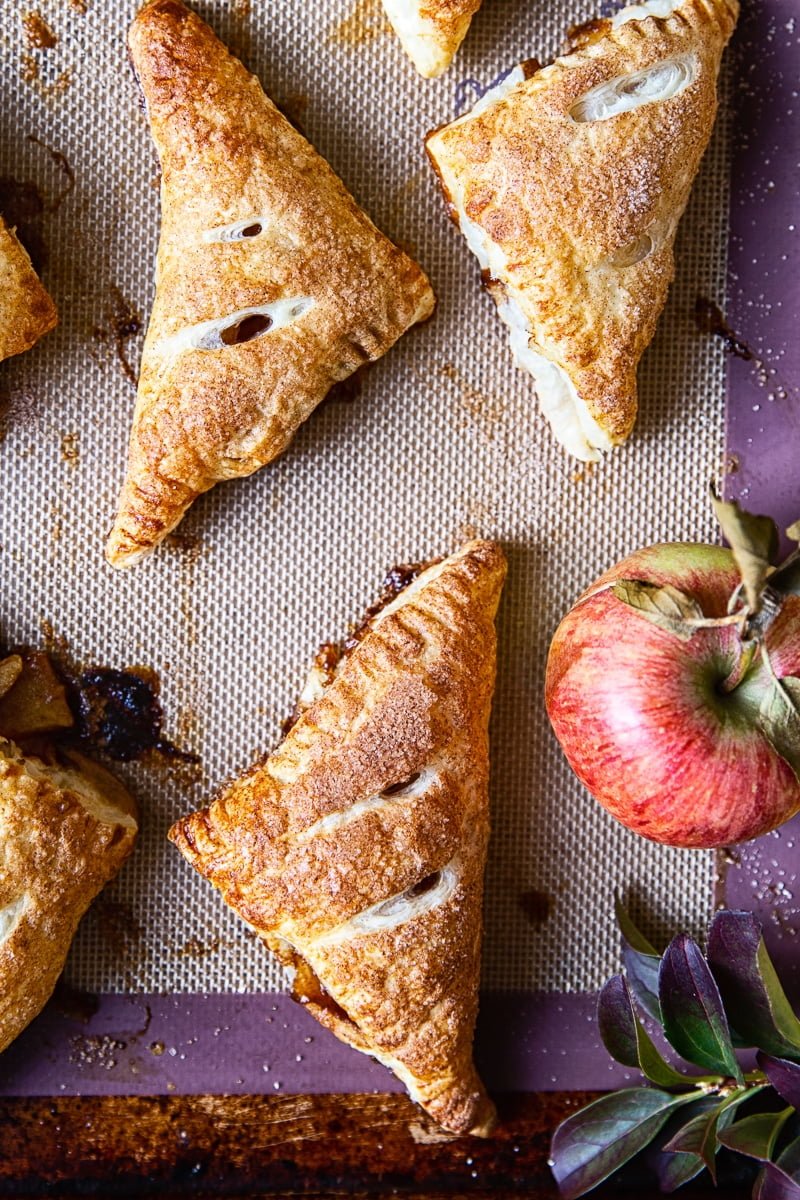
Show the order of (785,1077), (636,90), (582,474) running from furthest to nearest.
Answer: (582,474) → (636,90) → (785,1077)

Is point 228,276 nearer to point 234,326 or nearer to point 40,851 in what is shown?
point 234,326

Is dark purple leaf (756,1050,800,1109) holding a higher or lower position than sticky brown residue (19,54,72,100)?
lower

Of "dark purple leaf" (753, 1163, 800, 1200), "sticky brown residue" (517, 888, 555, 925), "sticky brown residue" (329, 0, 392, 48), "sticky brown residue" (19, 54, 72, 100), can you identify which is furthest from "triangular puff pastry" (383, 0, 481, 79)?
"dark purple leaf" (753, 1163, 800, 1200)

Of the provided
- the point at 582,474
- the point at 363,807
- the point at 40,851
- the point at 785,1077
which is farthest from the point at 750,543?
the point at 40,851

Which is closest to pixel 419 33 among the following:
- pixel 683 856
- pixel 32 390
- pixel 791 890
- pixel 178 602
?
pixel 32 390

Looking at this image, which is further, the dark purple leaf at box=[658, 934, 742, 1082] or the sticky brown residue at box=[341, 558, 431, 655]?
the sticky brown residue at box=[341, 558, 431, 655]

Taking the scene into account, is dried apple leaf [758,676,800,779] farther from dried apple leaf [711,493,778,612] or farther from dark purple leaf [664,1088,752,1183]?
dark purple leaf [664,1088,752,1183]
